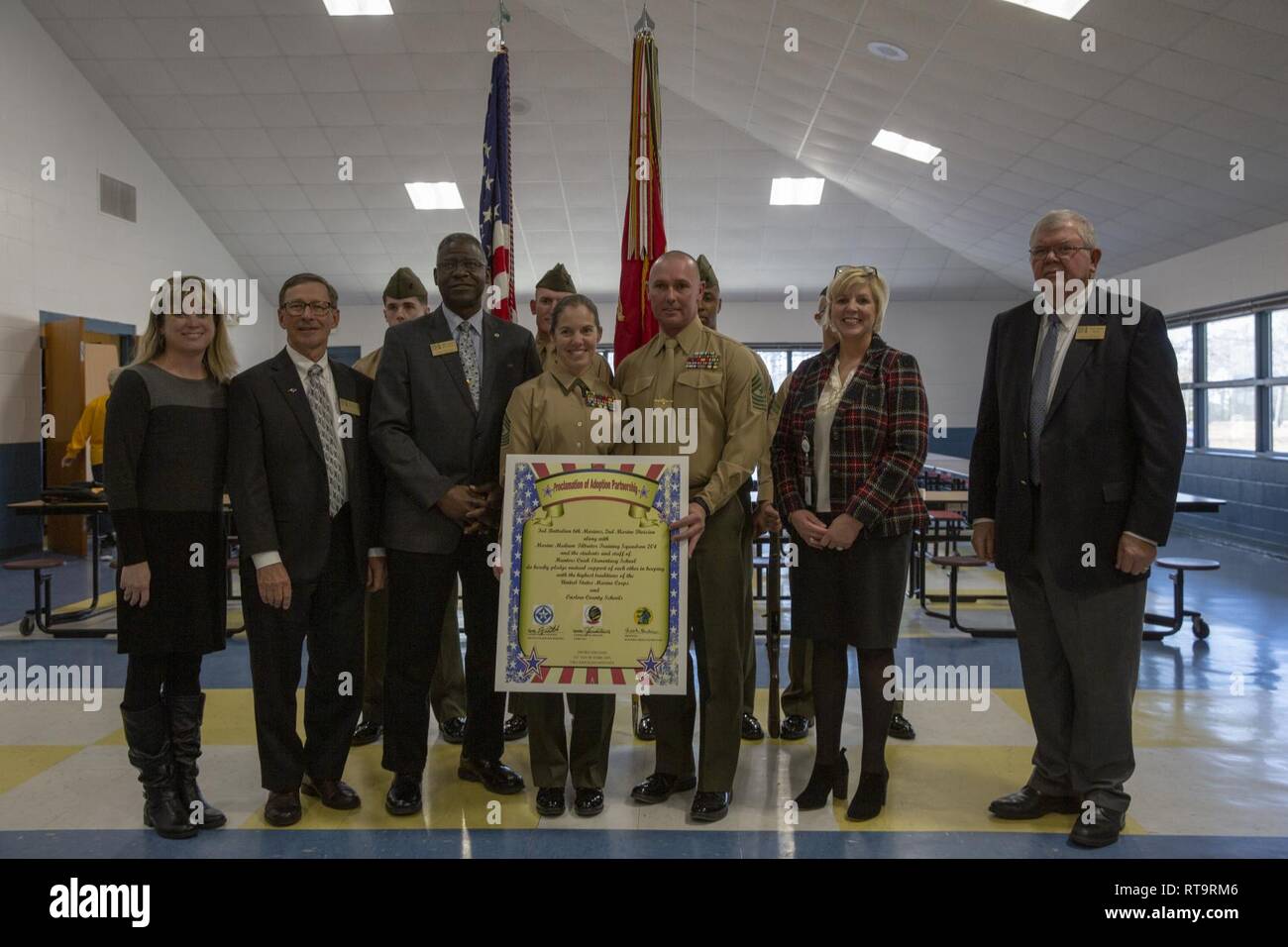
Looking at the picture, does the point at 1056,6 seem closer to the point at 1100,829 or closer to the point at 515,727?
the point at 1100,829

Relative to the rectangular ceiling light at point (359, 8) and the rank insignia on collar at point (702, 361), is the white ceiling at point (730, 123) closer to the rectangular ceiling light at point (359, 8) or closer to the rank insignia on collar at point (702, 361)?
the rectangular ceiling light at point (359, 8)

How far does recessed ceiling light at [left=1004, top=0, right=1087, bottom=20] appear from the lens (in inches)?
205

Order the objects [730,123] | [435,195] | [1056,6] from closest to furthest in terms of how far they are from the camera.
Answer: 1. [1056,6]
2. [730,123]
3. [435,195]

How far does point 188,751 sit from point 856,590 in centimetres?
210

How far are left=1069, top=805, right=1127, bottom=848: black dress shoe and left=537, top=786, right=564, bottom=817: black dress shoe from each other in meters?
1.53

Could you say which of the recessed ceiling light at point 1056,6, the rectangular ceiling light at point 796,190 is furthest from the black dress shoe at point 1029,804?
the rectangular ceiling light at point 796,190

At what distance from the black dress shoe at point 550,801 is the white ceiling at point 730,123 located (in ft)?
17.0

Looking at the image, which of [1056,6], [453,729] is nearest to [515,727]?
[453,729]

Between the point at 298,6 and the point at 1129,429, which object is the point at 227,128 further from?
the point at 1129,429

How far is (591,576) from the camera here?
8.96 feet

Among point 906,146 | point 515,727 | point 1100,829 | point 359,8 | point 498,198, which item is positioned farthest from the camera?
point 906,146

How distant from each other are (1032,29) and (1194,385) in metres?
5.89

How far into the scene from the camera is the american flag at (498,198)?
4.20m
